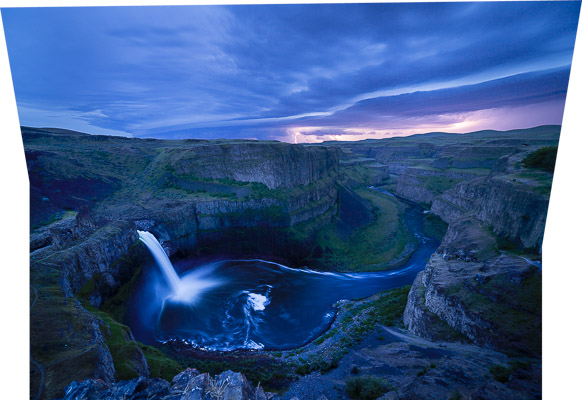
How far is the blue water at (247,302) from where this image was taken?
12.9 m

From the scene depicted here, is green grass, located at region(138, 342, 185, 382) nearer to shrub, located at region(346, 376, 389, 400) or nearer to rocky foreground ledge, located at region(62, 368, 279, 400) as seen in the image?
rocky foreground ledge, located at region(62, 368, 279, 400)

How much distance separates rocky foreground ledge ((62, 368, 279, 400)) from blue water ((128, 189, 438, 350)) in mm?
6833

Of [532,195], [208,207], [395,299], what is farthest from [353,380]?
[208,207]

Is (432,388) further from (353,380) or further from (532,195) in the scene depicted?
(532,195)

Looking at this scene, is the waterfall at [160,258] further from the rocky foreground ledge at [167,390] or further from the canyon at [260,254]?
the rocky foreground ledge at [167,390]

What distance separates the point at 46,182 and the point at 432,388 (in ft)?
77.9

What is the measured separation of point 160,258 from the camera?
1672cm

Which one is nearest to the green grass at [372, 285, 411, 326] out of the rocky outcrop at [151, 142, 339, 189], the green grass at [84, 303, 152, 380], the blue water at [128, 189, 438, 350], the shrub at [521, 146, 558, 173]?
the blue water at [128, 189, 438, 350]

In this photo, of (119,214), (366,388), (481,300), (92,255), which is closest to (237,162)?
(119,214)

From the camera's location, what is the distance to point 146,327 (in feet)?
41.7

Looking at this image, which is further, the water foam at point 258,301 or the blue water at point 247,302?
the water foam at point 258,301

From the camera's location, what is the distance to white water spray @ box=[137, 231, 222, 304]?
16.1 metres

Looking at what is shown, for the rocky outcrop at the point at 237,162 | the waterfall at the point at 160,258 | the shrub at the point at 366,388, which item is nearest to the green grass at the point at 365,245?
the rocky outcrop at the point at 237,162

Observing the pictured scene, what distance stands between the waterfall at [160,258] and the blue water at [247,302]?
1.94 ft
